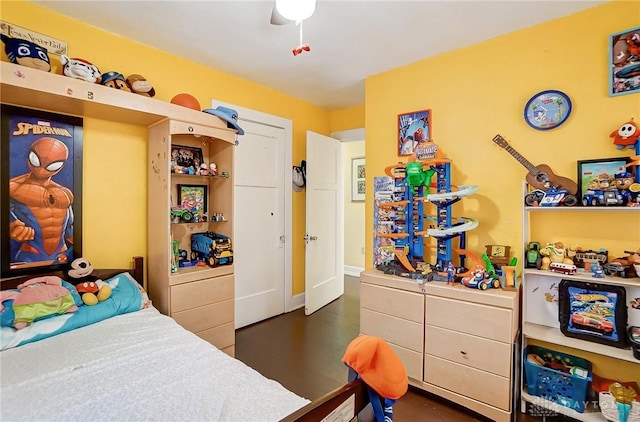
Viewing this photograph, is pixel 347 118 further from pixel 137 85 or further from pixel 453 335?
pixel 453 335

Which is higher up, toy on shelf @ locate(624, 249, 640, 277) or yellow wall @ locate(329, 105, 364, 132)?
yellow wall @ locate(329, 105, 364, 132)

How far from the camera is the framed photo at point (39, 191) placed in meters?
1.84

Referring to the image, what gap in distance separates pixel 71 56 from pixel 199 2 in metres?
1.00

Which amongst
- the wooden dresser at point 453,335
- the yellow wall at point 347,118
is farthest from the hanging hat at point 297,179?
the wooden dresser at point 453,335

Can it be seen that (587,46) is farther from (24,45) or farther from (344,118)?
(24,45)

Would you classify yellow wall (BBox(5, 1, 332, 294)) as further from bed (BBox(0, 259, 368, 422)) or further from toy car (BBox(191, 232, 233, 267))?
bed (BBox(0, 259, 368, 422))

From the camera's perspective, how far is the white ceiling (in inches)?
76.0

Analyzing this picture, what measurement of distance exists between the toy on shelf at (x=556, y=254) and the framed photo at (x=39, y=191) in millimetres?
3145

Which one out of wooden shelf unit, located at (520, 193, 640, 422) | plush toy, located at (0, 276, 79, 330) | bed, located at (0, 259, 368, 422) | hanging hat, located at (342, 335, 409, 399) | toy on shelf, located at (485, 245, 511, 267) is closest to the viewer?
hanging hat, located at (342, 335, 409, 399)

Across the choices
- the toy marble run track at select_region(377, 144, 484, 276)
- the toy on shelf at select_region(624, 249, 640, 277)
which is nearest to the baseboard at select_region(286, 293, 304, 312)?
the toy marble run track at select_region(377, 144, 484, 276)

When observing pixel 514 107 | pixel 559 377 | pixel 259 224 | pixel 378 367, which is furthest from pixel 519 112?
pixel 259 224

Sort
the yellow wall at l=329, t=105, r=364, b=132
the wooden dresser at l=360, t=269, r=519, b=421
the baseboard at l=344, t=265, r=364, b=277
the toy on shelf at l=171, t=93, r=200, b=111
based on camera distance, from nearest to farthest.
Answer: the wooden dresser at l=360, t=269, r=519, b=421 < the toy on shelf at l=171, t=93, r=200, b=111 < the yellow wall at l=329, t=105, r=364, b=132 < the baseboard at l=344, t=265, r=364, b=277

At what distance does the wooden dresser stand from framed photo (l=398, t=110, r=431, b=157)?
1188 millimetres

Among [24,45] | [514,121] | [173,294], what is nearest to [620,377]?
[514,121]
